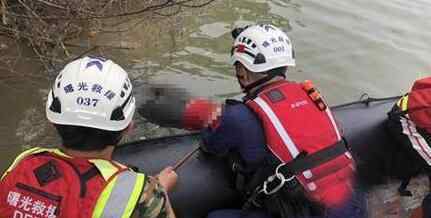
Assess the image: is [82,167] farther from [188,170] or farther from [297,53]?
[297,53]

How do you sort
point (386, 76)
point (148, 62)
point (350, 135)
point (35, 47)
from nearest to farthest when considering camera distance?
point (350, 135)
point (35, 47)
point (148, 62)
point (386, 76)

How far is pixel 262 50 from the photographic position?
3357 millimetres

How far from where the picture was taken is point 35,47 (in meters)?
5.77

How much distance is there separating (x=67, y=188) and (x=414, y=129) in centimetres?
248

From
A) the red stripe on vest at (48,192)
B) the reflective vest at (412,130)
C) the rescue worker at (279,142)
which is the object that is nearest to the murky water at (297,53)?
the rescue worker at (279,142)

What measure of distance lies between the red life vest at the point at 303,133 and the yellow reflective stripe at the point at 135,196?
0.97m

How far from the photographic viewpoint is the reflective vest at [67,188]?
2.31 metres

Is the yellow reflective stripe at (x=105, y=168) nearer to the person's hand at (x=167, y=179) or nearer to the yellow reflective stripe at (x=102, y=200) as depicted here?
the yellow reflective stripe at (x=102, y=200)

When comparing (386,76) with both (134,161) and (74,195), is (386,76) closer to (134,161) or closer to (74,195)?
(134,161)

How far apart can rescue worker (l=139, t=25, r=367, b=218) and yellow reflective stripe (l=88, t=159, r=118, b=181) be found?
101cm

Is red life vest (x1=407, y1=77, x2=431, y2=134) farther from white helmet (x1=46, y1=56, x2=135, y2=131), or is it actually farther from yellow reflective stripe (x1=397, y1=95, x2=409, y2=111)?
white helmet (x1=46, y1=56, x2=135, y2=131)

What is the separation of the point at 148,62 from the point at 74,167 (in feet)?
13.7

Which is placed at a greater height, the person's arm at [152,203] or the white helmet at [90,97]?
the white helmet at [90,97]

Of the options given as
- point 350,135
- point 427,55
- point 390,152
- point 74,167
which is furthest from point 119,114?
point 427,55
